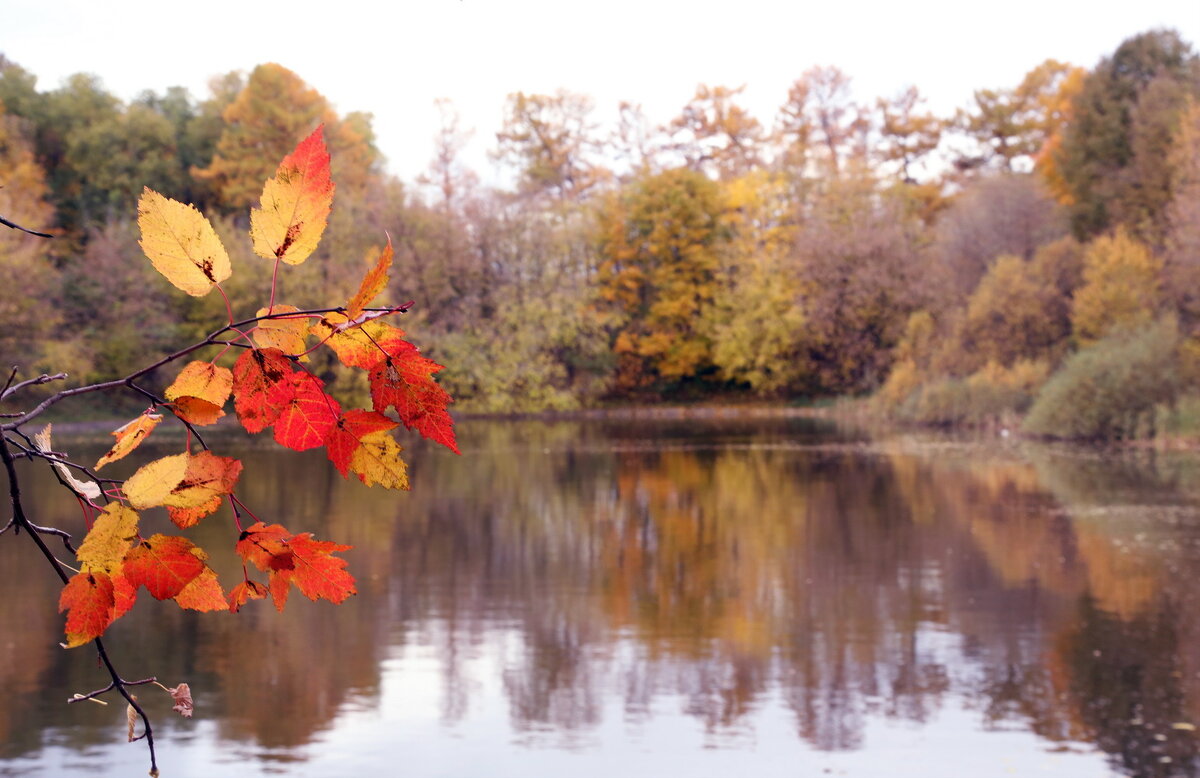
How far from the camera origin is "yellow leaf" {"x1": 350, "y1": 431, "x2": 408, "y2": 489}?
2.30ft

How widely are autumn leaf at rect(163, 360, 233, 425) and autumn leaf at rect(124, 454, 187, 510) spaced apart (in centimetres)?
2

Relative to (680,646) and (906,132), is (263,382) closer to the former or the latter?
(680,646)

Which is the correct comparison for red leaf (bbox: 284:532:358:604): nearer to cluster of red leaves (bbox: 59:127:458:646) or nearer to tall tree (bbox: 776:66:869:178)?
cluster of red leaves (bbox: 59:127:458:646)

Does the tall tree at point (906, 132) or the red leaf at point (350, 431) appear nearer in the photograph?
the red leaf at point (350, 431)

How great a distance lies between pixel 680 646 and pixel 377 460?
8279mm

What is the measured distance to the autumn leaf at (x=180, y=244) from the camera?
0.63 meters

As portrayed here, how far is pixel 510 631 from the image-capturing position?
369 inches

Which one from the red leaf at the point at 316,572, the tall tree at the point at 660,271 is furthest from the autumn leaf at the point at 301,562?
the tall tree at the point at 660,271

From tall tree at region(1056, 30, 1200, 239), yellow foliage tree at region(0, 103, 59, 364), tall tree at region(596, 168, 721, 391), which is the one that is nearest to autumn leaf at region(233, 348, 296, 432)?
yellow foliage tree at region(0, 103, 59, 364)

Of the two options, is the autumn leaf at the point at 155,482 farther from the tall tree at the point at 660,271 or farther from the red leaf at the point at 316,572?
the tall tree at the point at 660,271

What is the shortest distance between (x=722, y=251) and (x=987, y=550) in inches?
953

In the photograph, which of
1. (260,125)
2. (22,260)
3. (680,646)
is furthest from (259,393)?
(260,125)

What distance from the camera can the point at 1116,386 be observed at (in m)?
21.1

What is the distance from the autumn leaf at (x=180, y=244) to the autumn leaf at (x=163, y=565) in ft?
0.43
